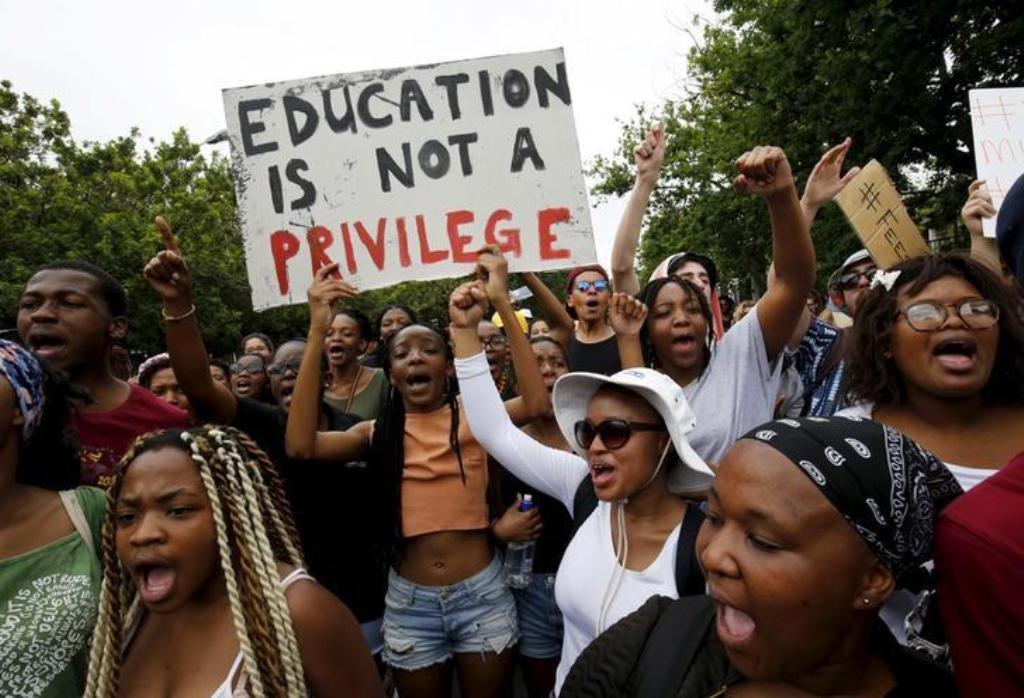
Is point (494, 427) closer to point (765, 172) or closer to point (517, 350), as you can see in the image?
point (517, 350)

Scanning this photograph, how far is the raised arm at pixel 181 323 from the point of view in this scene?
261cm

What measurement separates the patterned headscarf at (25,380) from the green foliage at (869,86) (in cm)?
1207

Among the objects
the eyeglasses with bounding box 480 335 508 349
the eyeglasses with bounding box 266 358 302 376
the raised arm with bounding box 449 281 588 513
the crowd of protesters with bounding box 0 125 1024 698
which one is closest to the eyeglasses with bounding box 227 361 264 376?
the eyeglasses with bounding box 266 358 302 376

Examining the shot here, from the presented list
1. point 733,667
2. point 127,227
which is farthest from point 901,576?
point 127,227

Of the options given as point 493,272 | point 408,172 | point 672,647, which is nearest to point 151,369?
point 408,172

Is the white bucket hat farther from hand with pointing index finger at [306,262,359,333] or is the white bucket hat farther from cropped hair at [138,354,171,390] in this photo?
cropped hair at [138,354,171,390]

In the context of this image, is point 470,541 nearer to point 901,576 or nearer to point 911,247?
point 901,576

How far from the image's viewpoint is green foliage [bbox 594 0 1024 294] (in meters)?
11.7

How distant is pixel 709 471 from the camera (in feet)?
7.36

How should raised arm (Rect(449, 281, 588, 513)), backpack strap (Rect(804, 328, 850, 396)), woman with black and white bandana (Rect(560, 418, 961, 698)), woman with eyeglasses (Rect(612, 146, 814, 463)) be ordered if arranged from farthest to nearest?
backpack strap (Rect(804, 328, 850, 396)), raised arm (Rect(449, 281, 588, 513)), woman with eyeglasses (Rect(612, 146, 814, 463)), woman with black and white bandana (Rect(560, 418, 961, 698))

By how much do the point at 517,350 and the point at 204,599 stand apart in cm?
167

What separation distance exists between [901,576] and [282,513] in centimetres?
146

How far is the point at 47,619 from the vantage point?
1.92 m

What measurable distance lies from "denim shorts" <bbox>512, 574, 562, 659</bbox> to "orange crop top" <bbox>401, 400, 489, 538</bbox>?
357mm
